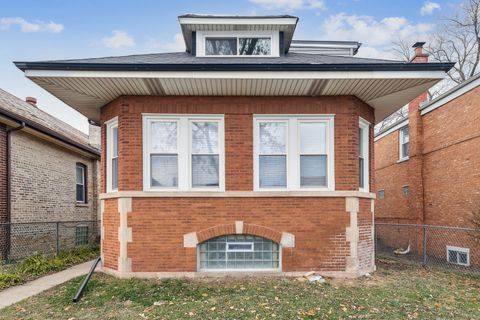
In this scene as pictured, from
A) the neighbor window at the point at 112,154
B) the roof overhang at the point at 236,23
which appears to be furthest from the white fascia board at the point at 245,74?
the roof overhang at the point at 236,23

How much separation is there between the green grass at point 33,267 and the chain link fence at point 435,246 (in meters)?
9.28

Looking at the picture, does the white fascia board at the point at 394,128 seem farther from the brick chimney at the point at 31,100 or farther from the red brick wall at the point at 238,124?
the brick chimney at the point at 31,100

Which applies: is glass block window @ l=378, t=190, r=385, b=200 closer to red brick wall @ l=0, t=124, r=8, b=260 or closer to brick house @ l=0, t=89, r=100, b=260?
brick house @ l=0, t=89, r=100, b=260

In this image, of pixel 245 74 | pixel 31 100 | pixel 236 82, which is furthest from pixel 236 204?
pixel 31 100

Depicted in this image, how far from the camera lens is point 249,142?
7340mm

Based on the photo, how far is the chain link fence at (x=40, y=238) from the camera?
9.22m

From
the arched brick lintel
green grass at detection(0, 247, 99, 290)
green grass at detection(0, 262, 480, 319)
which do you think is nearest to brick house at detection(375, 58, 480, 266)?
green grass at detection(0, 262, 480, 319)

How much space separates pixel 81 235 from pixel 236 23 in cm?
1014

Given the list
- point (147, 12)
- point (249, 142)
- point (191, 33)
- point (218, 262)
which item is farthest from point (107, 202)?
point (147, 12)

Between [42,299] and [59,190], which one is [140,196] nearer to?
[42,299]

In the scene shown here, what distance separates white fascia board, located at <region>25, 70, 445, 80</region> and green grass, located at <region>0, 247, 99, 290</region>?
442 cm

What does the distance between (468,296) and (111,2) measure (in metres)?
15.5

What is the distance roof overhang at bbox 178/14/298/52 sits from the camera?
837 centimetres

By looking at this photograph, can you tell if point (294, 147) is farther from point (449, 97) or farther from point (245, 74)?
point (449, 97)
